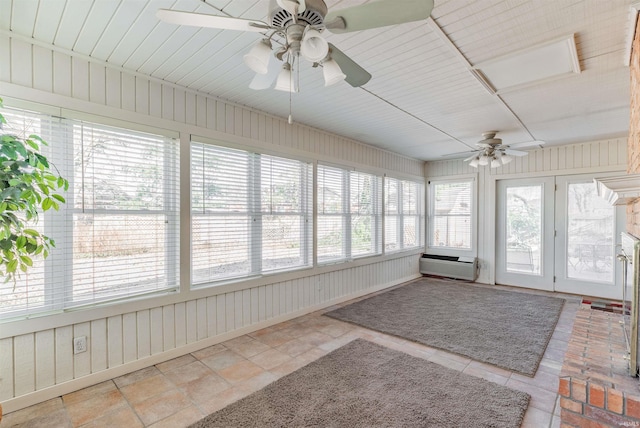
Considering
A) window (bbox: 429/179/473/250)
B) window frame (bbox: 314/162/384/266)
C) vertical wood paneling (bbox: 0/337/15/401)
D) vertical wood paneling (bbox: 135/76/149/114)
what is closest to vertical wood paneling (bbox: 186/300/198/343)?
vertical wood paneling (bbox: 0/337/15/401)

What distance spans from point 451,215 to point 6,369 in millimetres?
6796

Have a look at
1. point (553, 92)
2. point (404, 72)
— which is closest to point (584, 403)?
point (404, 72)

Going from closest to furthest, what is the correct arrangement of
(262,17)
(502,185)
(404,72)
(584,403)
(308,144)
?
(584,403) < (262,17) < (404,72) < (308,144) < (502,185)

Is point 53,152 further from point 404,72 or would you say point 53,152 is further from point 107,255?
point 404,72

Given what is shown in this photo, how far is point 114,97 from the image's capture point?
2.53 metres

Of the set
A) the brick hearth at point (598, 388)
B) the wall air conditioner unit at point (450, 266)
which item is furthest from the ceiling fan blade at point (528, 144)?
the brick hearth at point (598, 388)

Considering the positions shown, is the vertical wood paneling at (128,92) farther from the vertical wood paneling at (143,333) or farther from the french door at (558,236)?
the french door at (558,236)

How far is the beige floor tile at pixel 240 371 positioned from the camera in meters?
2.50

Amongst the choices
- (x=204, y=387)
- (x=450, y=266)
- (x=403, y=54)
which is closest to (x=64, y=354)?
(x=204, y=387)

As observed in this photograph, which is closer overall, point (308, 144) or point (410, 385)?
point (410, 385)

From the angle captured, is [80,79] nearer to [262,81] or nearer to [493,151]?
[262,81]

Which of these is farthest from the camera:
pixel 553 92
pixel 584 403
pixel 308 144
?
pixel 308 144

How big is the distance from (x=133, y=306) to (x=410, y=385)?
2425 millimetres

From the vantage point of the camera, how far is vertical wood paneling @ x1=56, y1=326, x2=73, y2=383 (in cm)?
226
